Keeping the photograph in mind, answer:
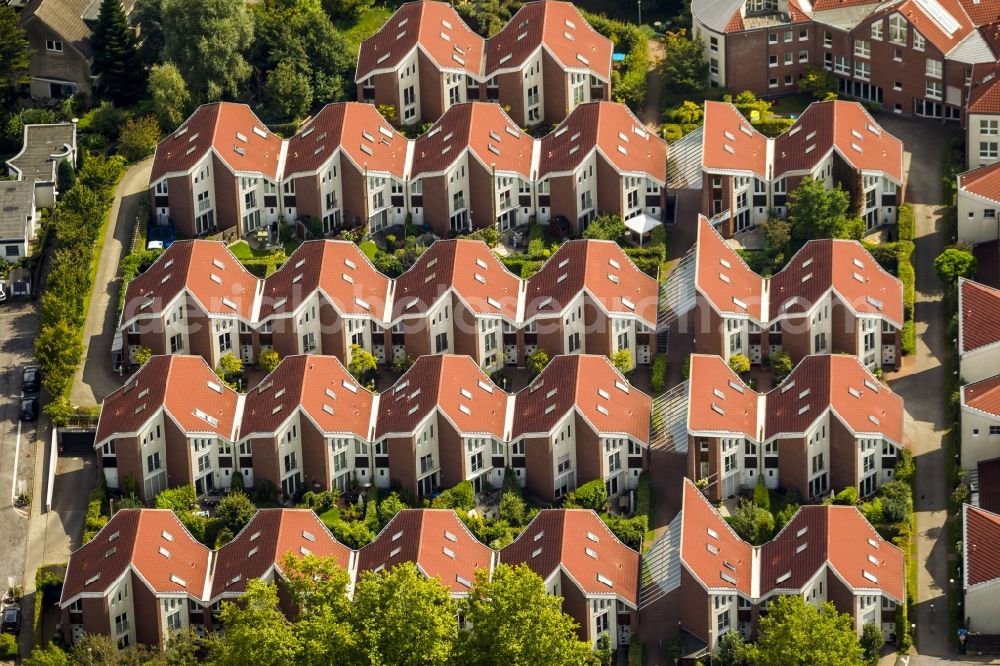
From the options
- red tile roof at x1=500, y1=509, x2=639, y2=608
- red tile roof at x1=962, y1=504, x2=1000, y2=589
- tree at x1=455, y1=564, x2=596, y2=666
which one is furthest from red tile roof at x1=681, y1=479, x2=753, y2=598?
red tile roof at x1=962, y1=504, x2=1000, y2=589

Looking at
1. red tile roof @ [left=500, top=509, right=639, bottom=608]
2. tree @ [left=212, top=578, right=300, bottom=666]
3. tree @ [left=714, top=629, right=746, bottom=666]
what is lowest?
tree @ [left=714, top=629, right=746, bottom=666]

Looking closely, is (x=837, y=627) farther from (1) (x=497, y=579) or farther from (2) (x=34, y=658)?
(2) (x=34, y=658)

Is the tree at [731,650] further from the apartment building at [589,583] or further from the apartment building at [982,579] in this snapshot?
the apartment building at [982,579]

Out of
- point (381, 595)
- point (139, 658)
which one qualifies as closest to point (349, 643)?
point (381, 595)

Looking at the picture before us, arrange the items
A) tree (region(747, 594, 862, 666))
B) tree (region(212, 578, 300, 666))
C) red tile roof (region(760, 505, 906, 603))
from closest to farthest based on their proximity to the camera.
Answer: tree (region(747, 594, 862, 666)), tree (region(212, 578, 300, 666)), red tile roof (region(760, 505, 906, 603))

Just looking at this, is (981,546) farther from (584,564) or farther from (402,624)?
(402,624)

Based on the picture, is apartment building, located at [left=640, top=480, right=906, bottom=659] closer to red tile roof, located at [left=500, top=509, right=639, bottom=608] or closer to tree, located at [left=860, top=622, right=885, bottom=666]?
tree, located at [left=860, top=622, right=885, bottom=666]
